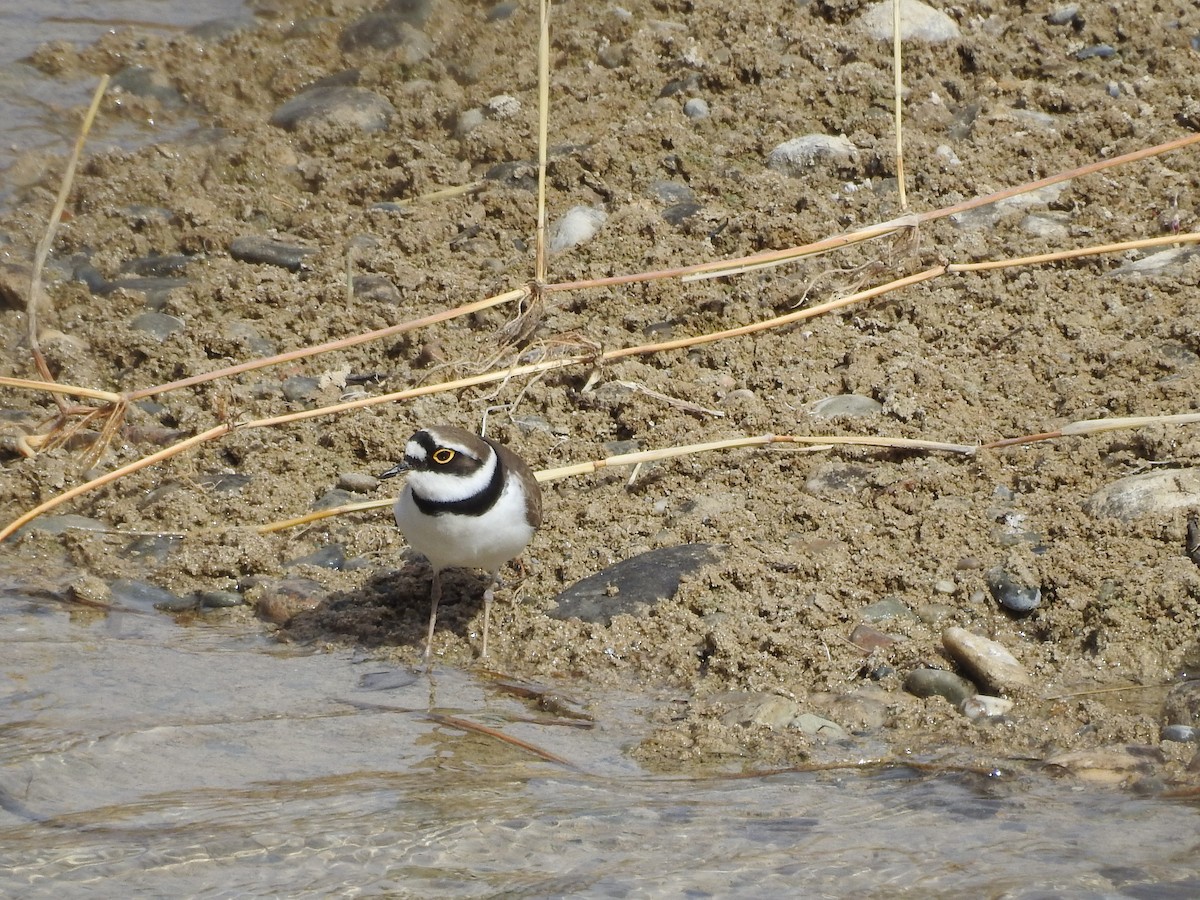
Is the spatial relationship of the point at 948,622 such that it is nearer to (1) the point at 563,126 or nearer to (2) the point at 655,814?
(2) the point at 655,814

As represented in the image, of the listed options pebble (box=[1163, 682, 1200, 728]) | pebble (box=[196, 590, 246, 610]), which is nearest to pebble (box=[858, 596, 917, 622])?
pebble (box=[1163, 682, 1200, 728])

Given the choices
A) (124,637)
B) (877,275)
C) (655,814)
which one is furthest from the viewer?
(877,275)

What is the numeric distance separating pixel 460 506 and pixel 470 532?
10cm

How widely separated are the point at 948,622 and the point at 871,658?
0.38 meters

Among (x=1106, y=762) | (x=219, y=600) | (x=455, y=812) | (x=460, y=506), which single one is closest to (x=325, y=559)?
(x=219, y=600)

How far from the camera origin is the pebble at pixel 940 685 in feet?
16.4

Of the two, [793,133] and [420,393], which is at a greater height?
[793,133]

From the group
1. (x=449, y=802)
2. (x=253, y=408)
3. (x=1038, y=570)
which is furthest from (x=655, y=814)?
(x=253, y=408)

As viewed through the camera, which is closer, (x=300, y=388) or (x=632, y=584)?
(x=632, y=584)

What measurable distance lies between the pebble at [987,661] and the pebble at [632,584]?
1006mm

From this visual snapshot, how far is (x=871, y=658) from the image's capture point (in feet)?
17.2

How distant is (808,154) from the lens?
8250 mm

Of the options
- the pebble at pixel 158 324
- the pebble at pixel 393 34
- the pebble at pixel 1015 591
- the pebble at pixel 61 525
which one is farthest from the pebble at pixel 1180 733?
the pebble at pixel 393 34

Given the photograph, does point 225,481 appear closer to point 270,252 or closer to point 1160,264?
point 270,252
